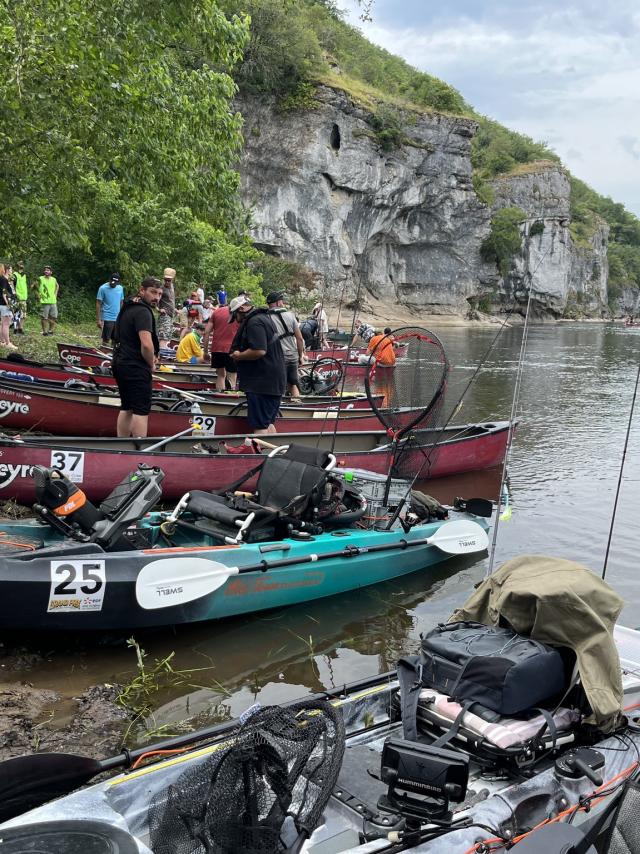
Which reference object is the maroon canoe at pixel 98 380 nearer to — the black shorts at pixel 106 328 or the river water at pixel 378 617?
the river water at pixel 378 617

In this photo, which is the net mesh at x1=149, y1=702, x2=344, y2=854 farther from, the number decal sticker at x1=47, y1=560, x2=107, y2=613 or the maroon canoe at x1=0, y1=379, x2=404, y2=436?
the maroon canoe at x1=0, y1=379, x2=404, y2=436

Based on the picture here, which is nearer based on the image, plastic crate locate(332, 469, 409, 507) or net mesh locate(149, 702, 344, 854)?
net mesh locate(149, 702, 344, 854)

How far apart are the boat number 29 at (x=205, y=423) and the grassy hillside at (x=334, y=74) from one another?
21.8 m

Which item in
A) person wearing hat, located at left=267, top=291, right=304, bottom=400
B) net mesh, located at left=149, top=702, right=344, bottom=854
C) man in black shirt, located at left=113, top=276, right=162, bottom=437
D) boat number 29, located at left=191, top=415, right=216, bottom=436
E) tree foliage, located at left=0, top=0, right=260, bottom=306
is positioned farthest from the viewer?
person wearing hat, located at left=267, top=291, right=304, bottom=400

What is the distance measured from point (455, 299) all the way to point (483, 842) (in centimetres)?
6051

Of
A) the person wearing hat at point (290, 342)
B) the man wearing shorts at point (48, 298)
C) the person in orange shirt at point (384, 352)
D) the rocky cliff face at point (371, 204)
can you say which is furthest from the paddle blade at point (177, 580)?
the rocky cliff face at point (371, 204)

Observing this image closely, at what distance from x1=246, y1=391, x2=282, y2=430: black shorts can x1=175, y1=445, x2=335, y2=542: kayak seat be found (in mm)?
3107

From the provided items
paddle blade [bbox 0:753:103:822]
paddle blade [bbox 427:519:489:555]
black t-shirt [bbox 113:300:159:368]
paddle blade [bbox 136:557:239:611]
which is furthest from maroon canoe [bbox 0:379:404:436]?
paddle blade [bbox 0:753:103:822]

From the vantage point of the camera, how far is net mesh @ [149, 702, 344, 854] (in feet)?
8.50

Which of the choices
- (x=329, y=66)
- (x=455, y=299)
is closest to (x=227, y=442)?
(x=329, y=66)

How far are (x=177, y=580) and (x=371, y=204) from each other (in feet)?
161

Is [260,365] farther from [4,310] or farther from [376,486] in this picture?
[4,310]

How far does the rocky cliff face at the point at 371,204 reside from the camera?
45.6 metres

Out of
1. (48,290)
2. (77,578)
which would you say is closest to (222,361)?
(48,290)
